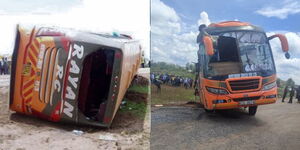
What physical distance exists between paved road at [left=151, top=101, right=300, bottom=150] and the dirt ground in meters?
1.70

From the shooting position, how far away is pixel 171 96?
162 centimetres

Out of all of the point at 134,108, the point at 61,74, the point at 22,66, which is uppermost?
the point at 22,66

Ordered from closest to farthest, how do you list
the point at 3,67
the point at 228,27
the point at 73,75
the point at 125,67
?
the point at 228,27 → the point at 73,75 → the point at 125,67 → the point at 3,67

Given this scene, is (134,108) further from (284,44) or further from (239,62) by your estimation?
(284,44)

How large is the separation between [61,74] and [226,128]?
9.32 feet

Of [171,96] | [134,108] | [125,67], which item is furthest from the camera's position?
[134,108]

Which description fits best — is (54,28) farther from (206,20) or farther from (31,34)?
(206,20)

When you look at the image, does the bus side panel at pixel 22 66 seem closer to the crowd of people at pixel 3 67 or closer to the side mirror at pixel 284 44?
the side mirror at pixel 284 44

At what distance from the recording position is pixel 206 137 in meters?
1.53

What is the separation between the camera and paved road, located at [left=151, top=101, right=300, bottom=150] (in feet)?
4.68

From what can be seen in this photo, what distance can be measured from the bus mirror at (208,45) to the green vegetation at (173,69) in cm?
11

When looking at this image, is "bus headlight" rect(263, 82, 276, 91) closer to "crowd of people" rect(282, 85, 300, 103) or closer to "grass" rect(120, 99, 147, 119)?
"crowd of people" rect(282, 85, 300, 103)

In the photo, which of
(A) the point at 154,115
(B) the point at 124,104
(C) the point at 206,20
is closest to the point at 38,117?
(B) the point at 124,104

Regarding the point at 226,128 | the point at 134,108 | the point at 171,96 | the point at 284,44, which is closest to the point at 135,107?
the point at 134,108
